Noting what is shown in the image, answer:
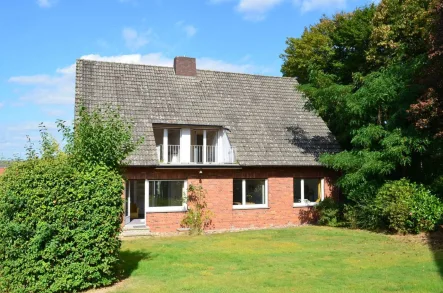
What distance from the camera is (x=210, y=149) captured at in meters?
20.9

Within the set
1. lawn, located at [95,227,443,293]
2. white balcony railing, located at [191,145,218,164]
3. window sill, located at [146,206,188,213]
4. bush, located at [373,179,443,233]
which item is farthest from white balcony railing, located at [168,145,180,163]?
bush, located at [373,179,443,233]

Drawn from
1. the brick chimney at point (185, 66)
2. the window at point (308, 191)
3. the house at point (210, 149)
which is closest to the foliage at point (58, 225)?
the house at point (210, 149)

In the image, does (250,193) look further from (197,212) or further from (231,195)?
(197,212)

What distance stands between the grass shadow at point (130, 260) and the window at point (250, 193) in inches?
289

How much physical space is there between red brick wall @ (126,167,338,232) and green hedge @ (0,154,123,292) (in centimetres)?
909

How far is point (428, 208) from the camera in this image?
1648cm

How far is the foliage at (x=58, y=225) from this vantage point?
28.9ft

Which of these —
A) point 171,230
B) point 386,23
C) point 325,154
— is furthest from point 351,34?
point 171,230

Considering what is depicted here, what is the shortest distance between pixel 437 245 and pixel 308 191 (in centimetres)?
810

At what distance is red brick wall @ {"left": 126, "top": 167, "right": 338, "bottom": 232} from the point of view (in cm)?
1891

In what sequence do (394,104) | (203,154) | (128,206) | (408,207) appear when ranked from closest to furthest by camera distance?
(408,207)
(394,104)
(128,206)
(203,154)

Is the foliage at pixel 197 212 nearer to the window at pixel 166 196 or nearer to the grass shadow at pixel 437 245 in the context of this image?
the window at pixel 166 196

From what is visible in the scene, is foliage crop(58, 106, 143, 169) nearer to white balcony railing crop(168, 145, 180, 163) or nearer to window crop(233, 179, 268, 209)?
white balcony railing crop(168, 145, 180, 163)

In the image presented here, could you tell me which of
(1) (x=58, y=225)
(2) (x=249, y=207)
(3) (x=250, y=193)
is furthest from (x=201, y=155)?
(1) (x=58, y=225)
